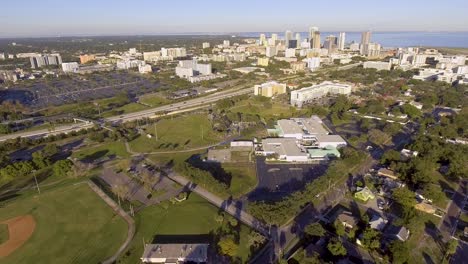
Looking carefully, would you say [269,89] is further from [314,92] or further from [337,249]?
[337,249]

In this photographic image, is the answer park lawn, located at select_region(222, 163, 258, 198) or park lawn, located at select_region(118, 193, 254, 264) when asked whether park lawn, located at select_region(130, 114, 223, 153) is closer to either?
park lawn, located at select_region(222, 163, 258, 198)

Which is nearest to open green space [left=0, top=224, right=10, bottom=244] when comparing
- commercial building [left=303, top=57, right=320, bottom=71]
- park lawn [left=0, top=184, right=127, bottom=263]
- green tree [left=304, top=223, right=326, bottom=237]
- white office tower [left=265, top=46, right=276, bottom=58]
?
park lawn [left=0, top=184, right=127, bottom=263]

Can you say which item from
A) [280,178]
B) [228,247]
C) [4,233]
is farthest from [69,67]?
[228,247]

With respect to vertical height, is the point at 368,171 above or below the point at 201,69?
below

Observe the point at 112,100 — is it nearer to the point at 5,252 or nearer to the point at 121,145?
the point at 121,145

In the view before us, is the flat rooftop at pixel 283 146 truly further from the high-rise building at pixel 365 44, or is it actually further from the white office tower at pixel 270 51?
the high-rise building at pixel 365 44

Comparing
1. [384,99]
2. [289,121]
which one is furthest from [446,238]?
[384,99]
